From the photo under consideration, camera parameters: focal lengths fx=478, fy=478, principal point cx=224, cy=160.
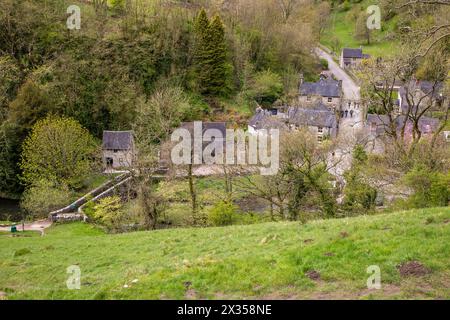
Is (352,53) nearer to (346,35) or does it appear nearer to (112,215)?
(346,35)

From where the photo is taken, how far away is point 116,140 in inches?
1863

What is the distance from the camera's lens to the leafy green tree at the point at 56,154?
127ft

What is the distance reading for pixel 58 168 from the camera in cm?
3934

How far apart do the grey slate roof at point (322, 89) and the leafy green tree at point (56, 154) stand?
34.1 m

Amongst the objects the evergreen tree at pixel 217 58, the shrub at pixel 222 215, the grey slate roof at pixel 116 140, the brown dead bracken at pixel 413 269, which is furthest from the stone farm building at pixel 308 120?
the brown dead bracken at pixel 413 269

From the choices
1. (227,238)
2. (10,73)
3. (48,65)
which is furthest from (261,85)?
(227,238)

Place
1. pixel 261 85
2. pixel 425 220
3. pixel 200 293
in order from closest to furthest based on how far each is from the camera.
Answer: pixel 200 293, pixel 425 220, pixel 261 85

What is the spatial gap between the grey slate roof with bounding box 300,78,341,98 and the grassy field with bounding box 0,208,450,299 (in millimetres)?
47271

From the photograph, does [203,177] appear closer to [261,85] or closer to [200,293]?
[261,85]

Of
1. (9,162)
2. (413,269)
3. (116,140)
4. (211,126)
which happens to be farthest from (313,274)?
(211,126)

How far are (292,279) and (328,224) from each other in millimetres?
5789

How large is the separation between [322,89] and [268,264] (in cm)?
5406

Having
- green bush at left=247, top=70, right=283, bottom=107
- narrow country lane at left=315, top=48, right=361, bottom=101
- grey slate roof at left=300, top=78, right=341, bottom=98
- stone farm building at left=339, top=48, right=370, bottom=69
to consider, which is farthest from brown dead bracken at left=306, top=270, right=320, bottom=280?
stone farm building at left=339, top=48, right=370, bottom=69

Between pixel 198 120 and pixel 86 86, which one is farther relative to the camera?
pixel 198 120
